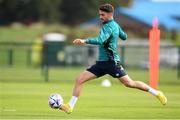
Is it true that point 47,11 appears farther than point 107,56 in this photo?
Yes

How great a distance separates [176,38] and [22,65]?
19.7 metres

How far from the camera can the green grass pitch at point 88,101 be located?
1856cm

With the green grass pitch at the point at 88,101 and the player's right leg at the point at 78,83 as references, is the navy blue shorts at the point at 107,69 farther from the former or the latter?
the green grass pitch at the point at 88,101

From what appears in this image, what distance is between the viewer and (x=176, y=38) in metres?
62.5

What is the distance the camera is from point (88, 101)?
2309cm

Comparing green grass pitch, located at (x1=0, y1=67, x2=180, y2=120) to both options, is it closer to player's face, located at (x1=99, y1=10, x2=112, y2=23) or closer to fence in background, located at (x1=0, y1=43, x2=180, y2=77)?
player's face, located at (x1=99, y1=10, x2=112, y2=23)

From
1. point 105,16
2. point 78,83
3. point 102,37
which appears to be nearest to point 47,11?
point 78,83

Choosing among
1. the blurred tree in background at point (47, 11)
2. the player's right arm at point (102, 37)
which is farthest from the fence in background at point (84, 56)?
the blurred tree in background at point (47, 11)

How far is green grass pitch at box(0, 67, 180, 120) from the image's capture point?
18.6 metres

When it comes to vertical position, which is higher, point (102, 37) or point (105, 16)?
point (105, 16)

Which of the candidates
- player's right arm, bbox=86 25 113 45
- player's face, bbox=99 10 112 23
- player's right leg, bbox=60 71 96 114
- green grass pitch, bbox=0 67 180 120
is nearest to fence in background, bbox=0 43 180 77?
green grass pitch, bbox=0 67 180 120

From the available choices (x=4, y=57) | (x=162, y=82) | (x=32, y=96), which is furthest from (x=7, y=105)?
(x=4, y=57)

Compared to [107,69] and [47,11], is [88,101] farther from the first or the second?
[47,11]

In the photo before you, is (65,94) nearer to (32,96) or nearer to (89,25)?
(32,96)
